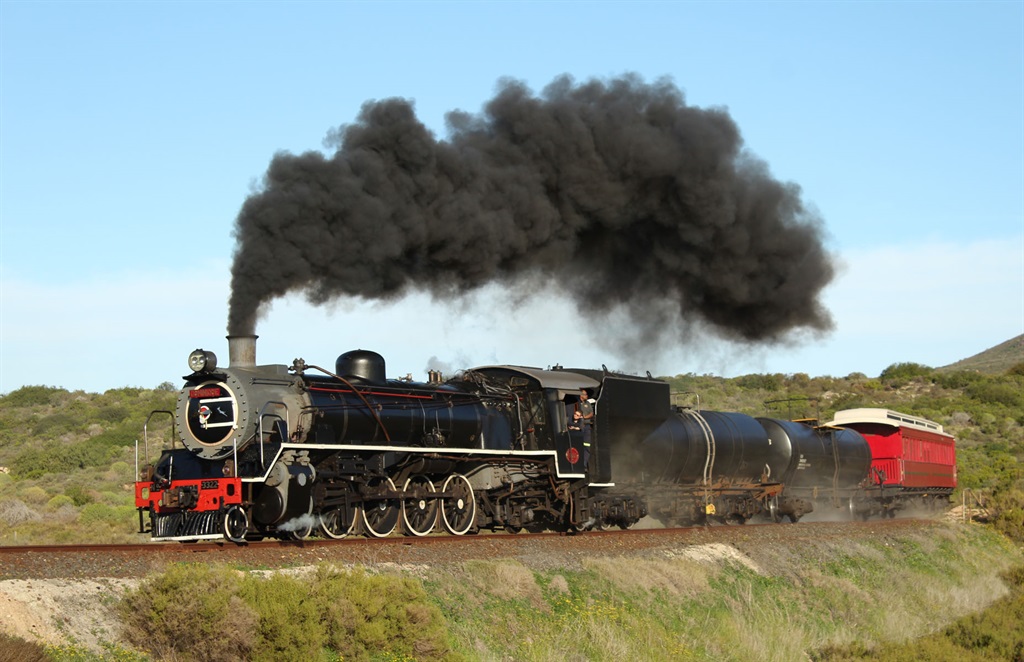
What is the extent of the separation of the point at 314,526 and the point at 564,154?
39.1 ft

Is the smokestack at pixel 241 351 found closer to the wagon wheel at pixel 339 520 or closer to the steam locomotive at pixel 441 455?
the steam locomotive at pixel 441 455

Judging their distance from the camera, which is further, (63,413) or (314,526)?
(63,413)


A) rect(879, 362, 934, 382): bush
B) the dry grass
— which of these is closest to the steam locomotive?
the dry grass

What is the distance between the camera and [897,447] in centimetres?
3328

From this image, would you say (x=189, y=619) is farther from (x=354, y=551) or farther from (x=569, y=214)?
(x=569, y=214)

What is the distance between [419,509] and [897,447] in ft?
67.2

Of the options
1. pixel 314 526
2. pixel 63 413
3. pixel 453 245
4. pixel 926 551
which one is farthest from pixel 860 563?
pixel 63 413

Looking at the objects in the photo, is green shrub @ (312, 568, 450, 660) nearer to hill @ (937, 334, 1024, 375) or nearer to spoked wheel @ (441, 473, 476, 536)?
spoked wheel @ (441, 473, 476, 536)

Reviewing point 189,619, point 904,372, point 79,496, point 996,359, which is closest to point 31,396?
point 79,496

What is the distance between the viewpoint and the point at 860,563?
2216 centimetres

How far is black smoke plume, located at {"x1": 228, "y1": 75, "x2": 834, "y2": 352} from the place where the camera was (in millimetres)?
19062

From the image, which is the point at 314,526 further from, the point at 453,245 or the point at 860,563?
the point at 860,563

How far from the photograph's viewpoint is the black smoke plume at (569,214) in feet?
62.5

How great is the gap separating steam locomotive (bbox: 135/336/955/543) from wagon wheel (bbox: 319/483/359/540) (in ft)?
0.08
